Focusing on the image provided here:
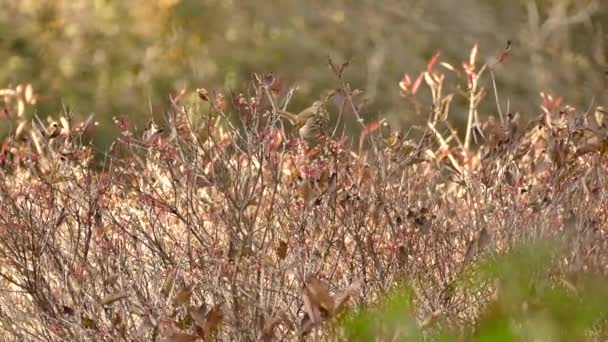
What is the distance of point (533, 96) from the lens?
12.1 meters

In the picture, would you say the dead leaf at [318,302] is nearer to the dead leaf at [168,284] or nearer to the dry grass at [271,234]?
the dry grass at [271,234]

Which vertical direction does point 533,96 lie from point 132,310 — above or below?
above

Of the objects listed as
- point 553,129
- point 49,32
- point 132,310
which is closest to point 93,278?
point 132,310

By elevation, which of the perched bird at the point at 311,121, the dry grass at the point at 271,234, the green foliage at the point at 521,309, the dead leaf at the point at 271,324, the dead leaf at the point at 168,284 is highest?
the perched bird at the point at 311,121

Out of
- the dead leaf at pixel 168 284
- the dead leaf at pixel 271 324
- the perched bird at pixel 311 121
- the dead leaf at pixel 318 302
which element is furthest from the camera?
the perched bird at pixel 311 121

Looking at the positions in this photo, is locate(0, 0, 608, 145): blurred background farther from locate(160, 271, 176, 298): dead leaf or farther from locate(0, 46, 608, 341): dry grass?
locate(160, 271, 176, 298): dead leaf

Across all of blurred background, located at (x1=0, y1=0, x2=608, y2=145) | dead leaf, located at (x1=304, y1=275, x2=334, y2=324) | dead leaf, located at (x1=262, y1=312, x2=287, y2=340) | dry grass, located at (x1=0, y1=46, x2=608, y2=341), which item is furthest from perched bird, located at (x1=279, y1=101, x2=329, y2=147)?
blurred background, located at (x1=0, y1=0, x2=608, y2=145)

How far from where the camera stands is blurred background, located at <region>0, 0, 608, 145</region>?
11.9 metres

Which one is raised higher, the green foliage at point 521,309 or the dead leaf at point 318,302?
the dead leaf at point 318,302

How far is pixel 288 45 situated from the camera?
41.0 ft

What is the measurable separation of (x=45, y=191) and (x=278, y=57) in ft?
27.4

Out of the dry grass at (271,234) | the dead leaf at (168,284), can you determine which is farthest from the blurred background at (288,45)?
the dead leaf at (168,284)

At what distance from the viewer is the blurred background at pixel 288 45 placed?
1190 cm

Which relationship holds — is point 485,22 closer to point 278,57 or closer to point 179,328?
point 278,57
